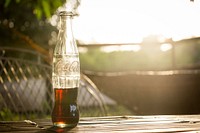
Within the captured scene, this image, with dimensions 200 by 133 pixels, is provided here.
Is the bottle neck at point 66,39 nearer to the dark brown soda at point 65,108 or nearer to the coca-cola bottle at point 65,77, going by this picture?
the coca-cola bottle at point 65,77

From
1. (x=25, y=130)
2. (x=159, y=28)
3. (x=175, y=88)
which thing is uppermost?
(x=159, y=28)

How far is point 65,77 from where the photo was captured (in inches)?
46.0

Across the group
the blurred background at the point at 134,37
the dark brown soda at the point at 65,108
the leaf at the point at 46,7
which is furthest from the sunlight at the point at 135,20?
the dark brown soda at the point at 65,108

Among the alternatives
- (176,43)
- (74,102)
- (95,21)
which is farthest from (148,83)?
(74,102)

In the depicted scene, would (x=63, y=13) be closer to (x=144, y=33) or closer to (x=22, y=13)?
(x=144, y=33)

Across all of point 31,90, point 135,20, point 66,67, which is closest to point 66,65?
point 66,67

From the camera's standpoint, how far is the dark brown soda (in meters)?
1.10

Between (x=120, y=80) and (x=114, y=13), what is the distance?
1700 mm

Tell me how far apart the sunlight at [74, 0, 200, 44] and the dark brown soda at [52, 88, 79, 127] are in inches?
30.6

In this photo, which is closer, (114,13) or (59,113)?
(59,113)

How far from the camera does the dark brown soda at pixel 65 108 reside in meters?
1.10

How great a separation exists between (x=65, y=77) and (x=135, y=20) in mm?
3080

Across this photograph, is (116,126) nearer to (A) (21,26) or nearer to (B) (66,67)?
(B) (66,67)

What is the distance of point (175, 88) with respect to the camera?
310 cm
